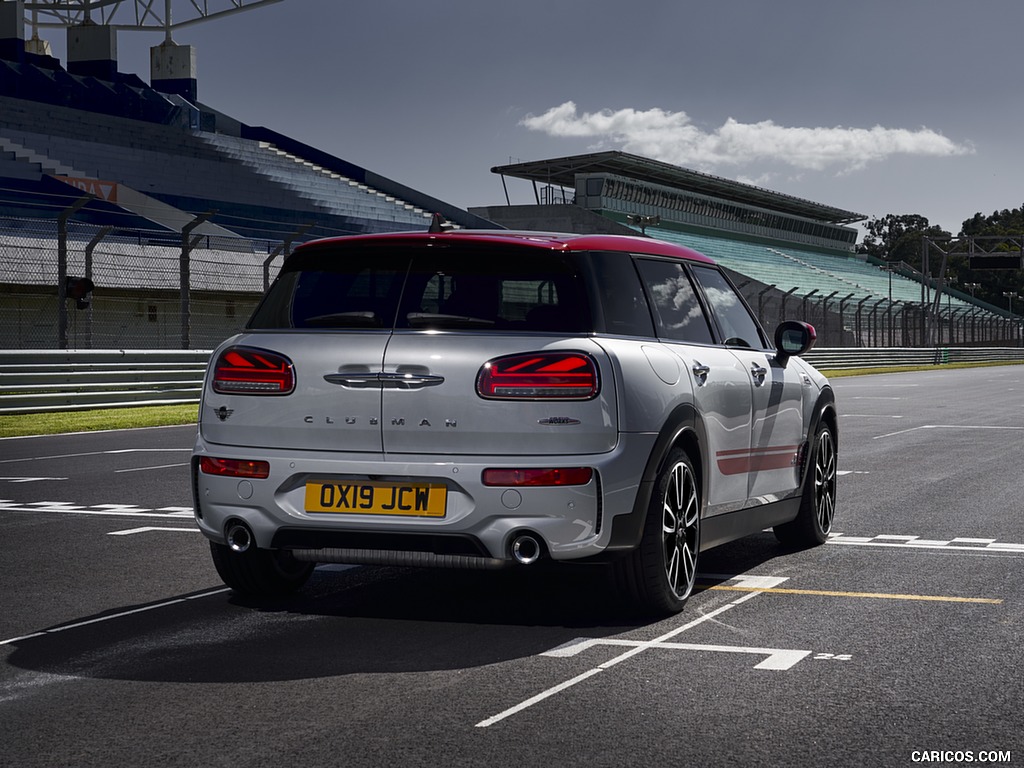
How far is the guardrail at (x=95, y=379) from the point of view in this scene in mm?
19906

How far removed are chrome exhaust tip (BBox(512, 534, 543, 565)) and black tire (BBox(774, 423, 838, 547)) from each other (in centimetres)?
282

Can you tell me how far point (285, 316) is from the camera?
5949 mm

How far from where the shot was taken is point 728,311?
7.24 meters

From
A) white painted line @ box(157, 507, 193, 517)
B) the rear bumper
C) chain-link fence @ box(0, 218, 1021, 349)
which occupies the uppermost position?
chain-link fence @ box(0, 218, 1021, 349)

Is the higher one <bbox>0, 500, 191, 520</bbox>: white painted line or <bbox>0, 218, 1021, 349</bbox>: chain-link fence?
<bbox>0, 218, 1021, 349</bbox>: chain-link fence

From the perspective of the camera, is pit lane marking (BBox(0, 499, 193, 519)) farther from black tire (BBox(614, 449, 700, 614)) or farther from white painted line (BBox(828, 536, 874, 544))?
black tire (BBox(614, 449, 700, 614))

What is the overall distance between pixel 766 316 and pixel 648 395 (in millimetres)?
42236

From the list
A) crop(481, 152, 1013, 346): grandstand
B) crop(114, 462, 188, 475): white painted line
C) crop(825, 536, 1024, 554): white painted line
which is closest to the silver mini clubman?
crop(825, 536, 1024, 554): white painted line

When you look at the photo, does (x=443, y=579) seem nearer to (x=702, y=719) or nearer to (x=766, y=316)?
(x=702, y=719)

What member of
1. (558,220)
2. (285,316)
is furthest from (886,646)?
(558,220)

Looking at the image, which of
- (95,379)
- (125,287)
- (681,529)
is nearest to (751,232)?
(125,287)

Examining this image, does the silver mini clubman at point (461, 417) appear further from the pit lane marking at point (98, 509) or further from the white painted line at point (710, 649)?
the pit lane marking at point (98, 509)

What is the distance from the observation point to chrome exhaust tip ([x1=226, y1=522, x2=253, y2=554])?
18.8ft

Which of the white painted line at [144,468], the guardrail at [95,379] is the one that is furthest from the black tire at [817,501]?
the guardrail at [95,379]
